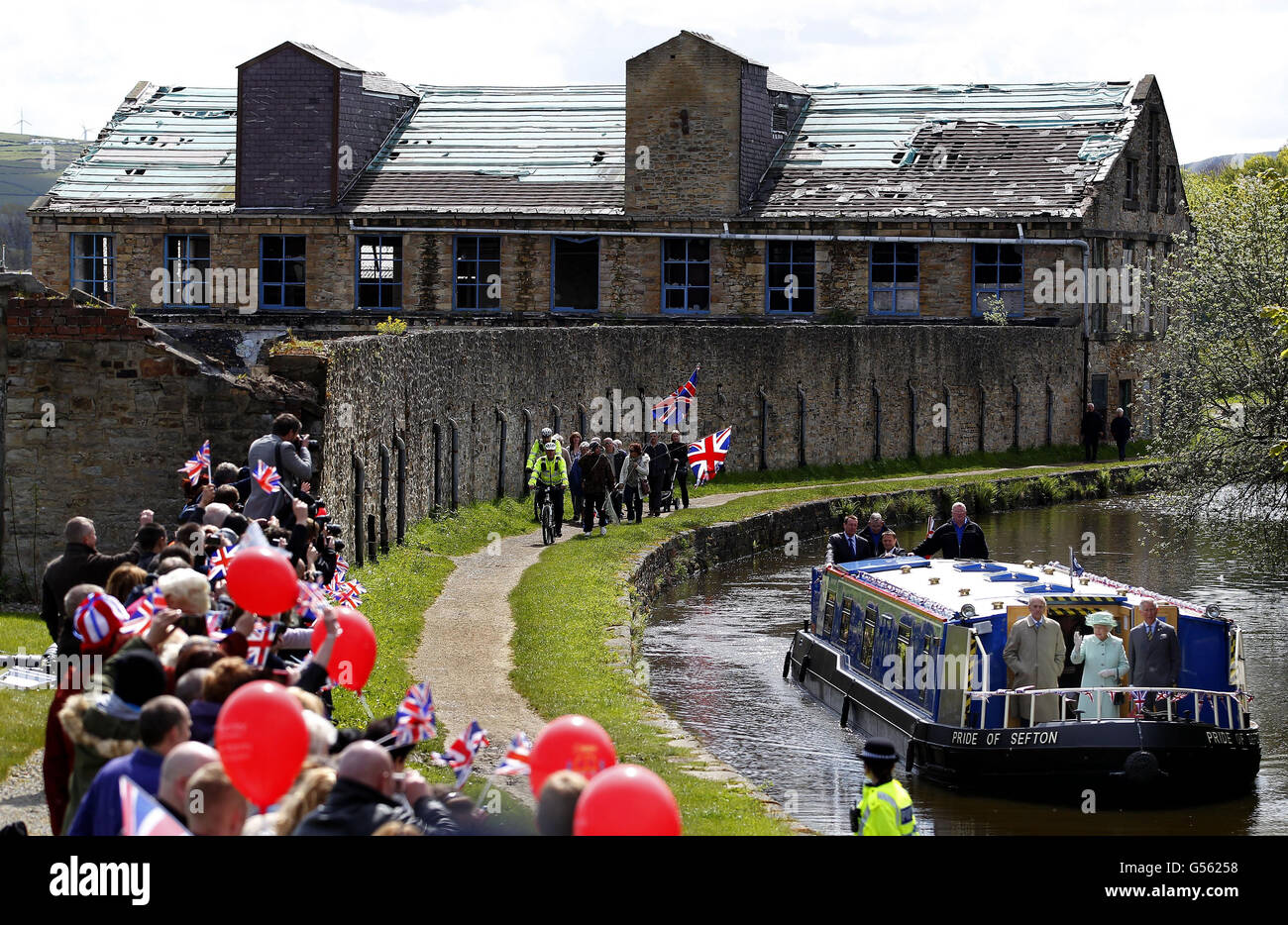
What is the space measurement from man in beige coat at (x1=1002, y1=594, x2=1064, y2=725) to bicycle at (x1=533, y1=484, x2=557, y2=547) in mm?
11738

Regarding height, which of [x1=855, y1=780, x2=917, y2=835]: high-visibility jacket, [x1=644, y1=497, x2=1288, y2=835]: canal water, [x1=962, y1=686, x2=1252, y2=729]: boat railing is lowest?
[x1=644, y1=497, x2=1288, y2=835]: canal water

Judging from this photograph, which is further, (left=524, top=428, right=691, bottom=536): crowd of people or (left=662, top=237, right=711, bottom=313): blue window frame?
(left=662, top=237, right=711, bottom=313): blue window frame

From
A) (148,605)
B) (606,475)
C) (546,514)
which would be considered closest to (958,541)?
(546,514)

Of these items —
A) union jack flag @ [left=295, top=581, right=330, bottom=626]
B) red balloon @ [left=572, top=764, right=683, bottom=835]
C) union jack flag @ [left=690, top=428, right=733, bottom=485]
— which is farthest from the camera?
union jack flag @ [left=690, top=428, right=733, bottom=485]

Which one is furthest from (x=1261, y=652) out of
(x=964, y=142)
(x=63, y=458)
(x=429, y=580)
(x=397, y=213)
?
(x=397, y=213)

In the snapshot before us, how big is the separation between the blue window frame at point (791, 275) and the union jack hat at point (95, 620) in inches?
1496

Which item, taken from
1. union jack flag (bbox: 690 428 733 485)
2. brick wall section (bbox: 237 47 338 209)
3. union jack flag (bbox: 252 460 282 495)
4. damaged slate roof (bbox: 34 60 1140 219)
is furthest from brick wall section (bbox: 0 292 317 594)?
brick wall section (bbox: 237 47 338 209)

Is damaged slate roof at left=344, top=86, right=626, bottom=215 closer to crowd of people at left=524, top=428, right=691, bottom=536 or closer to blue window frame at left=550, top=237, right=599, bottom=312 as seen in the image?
blue window frame at left=550, top=237, right=599, bottom=312

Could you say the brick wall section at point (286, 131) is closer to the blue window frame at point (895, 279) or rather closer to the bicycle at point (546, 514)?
the blue window frame at point (895, 279)

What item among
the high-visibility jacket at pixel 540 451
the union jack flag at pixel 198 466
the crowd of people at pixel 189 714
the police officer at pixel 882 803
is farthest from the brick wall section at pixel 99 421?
the police officer at pixel 882 803

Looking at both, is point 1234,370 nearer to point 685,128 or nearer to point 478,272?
point 685,128

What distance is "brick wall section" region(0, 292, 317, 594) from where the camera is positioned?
18484 millimetres

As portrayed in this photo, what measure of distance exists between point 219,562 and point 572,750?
565 centimetres
